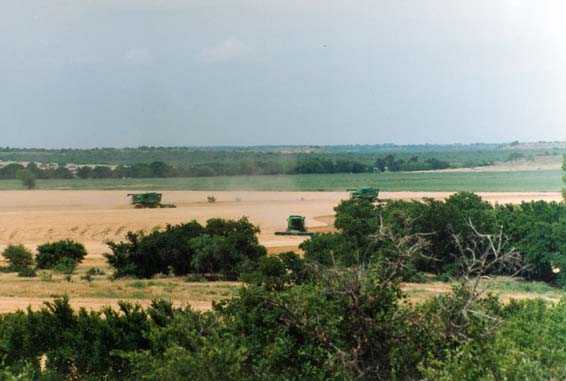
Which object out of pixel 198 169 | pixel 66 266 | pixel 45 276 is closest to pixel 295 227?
pixel 66 266

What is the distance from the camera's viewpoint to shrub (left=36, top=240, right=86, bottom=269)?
29672 mm

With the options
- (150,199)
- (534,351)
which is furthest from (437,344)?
(150,199)

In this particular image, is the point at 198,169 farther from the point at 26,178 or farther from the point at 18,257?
the point at 18,257

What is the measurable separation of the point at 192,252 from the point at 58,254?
6.01 metres

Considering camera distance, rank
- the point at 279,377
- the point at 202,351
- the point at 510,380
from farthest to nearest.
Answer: the point at 279,377 < the point at 202,351 < the point at 510,380

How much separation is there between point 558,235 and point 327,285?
55.4 feet

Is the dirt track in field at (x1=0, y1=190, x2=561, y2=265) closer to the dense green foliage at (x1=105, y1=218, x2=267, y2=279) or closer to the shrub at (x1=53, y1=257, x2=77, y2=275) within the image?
the shrub at (x1=53, y1=257, x2=77, y2=275)

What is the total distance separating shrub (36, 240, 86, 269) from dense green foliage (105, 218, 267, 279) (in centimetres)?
334

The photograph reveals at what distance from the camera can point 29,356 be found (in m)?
11.7

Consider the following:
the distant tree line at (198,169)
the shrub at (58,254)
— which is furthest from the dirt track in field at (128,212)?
the distant tree line at (198,169)

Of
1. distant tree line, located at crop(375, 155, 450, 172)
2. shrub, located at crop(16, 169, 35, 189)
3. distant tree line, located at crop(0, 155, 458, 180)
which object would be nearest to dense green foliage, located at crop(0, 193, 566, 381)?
distant tree line, located at crop(0, 155, 458, 180)

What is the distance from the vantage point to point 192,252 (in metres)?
27.4

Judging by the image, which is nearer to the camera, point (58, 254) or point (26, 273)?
point (26, 273)

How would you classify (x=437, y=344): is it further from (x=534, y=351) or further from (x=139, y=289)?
(x=139, y=289)
